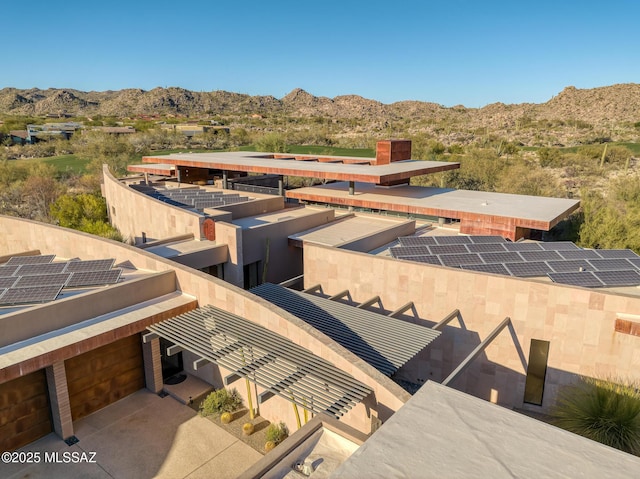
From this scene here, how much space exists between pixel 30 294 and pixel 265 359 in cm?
894

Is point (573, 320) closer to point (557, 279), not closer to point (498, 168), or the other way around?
point (557, 279)

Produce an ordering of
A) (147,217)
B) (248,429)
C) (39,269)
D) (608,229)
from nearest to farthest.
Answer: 1. (248,429)
2. (39,269)
3. (147,217)
4. (608,229)

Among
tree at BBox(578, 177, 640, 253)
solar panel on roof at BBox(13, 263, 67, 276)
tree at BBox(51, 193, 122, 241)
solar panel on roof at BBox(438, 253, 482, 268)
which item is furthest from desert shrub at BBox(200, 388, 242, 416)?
tree at BBox(51, 193, 122, 241)

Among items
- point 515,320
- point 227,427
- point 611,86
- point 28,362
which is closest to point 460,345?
point 515,320

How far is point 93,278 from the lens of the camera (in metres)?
16.2

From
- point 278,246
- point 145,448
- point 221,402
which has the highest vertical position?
point 278,246

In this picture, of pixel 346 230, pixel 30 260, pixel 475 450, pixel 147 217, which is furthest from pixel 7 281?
pixel 475 450

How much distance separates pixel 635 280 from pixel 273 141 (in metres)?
53.1

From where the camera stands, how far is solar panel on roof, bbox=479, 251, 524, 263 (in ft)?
58.7

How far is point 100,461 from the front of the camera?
13.0 m

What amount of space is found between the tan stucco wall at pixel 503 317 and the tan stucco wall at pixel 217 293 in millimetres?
5988

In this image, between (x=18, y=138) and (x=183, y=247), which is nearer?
(x=183, y=247)

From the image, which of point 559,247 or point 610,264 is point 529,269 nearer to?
point 610,264

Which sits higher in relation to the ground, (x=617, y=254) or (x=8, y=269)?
(x=617, y=254)
